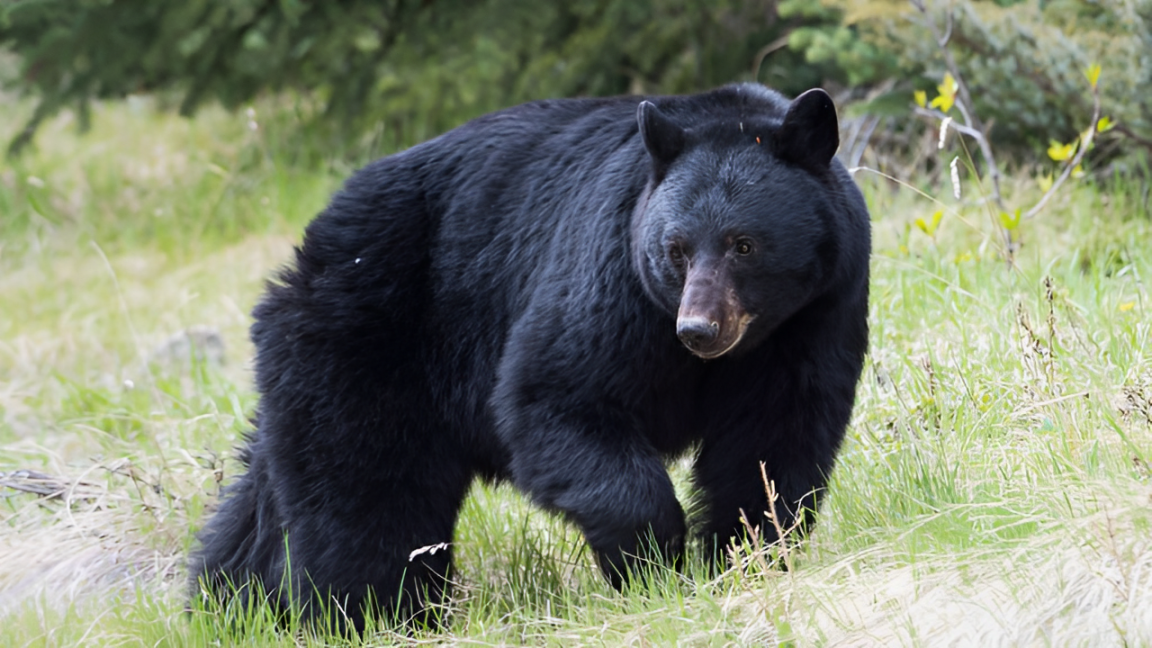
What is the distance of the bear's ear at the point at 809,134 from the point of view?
324 cm

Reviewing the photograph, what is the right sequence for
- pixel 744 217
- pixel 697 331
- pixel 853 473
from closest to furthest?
pixel 697 331, pixel 744 217, pixel 853 473

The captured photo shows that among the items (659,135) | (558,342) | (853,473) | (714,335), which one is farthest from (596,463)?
A: (853,473)

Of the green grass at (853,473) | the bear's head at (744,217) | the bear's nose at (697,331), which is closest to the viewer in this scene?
the green grass at (853,473)

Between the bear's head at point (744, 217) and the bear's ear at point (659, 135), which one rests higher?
the bear's ear at point (659, 135)

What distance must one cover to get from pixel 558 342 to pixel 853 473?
1.06m

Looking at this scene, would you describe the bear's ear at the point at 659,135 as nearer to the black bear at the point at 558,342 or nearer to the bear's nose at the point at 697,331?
the black bear at the point at 558,342

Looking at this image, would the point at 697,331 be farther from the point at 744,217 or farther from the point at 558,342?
the point at 558,342

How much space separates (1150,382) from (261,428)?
2.52 metres

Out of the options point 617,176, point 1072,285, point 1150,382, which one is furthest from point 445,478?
point 1072,285

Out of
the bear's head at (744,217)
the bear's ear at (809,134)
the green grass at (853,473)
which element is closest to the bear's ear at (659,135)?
the bear's head at (744,217)

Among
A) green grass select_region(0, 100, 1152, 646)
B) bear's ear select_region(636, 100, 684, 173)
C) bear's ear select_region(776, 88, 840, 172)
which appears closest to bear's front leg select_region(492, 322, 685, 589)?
green grass select_region(0, 100, 1152, 646)

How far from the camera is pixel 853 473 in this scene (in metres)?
3.89

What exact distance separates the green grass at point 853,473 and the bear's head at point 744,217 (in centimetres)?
63

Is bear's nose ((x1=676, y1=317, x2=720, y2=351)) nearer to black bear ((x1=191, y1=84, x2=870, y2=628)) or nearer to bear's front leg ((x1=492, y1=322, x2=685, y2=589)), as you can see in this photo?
black bear ((x1=191, y1=84, x2=870, y2=628))
